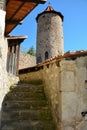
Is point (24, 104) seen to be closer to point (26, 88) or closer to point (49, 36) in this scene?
point (26, 88)

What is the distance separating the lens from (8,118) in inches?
284

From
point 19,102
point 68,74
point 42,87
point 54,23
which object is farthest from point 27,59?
point 68,74

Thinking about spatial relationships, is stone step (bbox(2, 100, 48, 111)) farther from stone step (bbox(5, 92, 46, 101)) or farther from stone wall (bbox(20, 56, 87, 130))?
stone wall (bbox(20, 56, 87, 130))

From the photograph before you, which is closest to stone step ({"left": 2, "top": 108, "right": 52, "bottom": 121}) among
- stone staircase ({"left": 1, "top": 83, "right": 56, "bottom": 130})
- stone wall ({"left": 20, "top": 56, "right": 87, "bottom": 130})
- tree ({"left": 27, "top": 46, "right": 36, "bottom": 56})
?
stone staircase ({"left": 1, "top": 83, "right": 56, "bottom": 130})

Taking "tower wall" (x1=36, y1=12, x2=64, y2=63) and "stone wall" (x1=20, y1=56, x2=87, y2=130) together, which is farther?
"tower wall" (x1=36, y1=12, x2=64, y2=63)

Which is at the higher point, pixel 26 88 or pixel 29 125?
pixel 26 88

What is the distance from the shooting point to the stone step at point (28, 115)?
731 cm

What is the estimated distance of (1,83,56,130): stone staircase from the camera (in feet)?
23.0

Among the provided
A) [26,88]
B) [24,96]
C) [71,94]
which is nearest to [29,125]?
[71,94]

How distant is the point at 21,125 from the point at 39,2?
368cm

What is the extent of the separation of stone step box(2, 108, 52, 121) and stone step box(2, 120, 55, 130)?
0.22 metres

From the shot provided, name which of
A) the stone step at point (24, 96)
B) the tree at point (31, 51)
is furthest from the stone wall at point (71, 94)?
the tree at point (31, 51)

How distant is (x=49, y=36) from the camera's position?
24750 millimetres

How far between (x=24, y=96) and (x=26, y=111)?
1.14 meters
